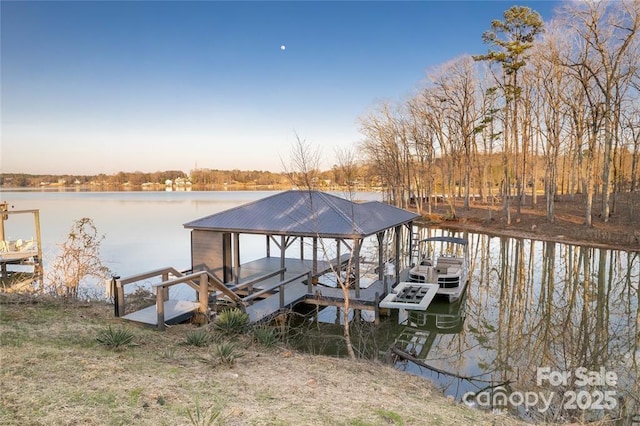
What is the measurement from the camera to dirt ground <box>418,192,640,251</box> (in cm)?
2297

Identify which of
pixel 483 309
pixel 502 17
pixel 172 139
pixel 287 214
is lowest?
pixel 483 309

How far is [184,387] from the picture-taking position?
4918 mm

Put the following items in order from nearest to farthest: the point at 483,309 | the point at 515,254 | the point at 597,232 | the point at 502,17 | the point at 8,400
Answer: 1. the point at 8,400
2. the point at 483,309
3. the point at 515,254
4. the point at 597,232
5. the point at 502,17

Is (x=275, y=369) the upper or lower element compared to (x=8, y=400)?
lower

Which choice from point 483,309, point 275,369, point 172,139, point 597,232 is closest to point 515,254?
point 597,232

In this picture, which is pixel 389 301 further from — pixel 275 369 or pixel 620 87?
pixel 620 87

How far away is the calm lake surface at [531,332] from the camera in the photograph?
23.3 ft

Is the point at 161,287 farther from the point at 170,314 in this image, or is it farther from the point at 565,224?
the point at 565,224

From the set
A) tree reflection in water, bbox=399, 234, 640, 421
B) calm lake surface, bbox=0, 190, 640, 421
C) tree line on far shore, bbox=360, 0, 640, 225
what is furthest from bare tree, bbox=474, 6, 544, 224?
tree reflection in water, bbox=399, 234, 640, 421

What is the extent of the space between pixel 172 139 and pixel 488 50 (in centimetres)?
3409

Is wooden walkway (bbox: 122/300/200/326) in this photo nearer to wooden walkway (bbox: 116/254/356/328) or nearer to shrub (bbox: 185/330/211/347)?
wooden walkway (bbox: 116/254/356/328)

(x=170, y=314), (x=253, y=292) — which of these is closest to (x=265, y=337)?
(x=170, y=314)

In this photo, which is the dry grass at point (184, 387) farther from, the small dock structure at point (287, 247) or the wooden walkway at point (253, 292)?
the small dock structure at point (287, 247)

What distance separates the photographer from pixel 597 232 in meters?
23.7
